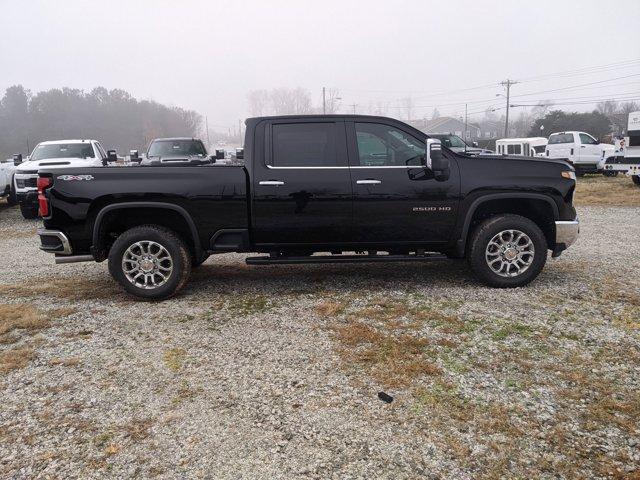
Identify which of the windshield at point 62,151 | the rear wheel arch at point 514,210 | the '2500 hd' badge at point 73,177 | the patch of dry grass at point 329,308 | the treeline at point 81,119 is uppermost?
the treeline at point 81,119

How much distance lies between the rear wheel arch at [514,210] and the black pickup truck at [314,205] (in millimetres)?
16

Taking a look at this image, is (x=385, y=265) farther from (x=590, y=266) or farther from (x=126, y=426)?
(x=126, y=426)

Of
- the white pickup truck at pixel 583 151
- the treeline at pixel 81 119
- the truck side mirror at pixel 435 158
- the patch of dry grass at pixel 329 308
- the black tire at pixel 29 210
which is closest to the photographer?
the patch of dry grass at pixel 329 308

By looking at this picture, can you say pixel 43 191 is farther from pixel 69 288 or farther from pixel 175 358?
pixel 175 358

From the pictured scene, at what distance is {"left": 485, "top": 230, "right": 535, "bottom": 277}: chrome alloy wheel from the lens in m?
5.28

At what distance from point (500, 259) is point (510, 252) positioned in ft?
0.43

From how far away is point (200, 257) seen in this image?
5.24m

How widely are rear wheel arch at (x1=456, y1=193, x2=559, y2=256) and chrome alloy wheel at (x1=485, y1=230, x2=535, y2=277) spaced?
0.28 metres

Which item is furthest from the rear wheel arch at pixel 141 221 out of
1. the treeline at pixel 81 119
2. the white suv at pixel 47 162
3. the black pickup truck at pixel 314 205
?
the treeline at pixel 81 119

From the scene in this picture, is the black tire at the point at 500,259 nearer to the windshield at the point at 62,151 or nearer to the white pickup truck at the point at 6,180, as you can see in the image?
the windshield at the point at 62,151

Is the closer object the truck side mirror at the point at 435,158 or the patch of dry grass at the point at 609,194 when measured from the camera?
the truck side mirror at the point at 435,158

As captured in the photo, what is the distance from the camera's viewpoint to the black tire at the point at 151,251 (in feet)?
16.7

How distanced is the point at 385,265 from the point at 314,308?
207cm

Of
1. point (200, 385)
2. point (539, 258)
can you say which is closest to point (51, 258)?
point (200, 385)
